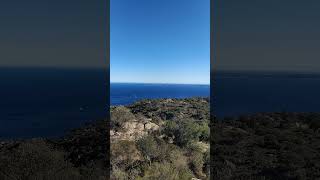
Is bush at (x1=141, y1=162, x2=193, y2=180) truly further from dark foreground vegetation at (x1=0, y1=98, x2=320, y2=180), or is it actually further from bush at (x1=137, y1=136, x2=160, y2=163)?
bush at (x1=137, y1=136, x2=160, y2=163)

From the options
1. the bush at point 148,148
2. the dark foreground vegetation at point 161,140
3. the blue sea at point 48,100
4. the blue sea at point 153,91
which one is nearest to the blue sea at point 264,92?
the blue sea at point 153,91

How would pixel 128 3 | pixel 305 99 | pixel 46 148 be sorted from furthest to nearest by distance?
pixel 128 3 → pixel 305 99 → pixel 46 148

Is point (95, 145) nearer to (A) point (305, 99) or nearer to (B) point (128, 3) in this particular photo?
(B) point (128, 3)

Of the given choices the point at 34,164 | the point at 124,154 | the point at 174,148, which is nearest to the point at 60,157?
the point at 34,164

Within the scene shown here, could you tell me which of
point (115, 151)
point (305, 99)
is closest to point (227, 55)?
point (305, 99)

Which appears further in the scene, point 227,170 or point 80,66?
point 80,66

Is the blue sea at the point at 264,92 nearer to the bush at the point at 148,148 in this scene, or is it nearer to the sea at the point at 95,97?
the sea at the point at 95,97

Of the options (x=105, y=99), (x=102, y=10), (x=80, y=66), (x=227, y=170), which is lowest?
(x=227, y=170)
